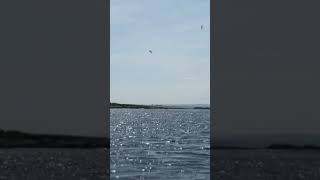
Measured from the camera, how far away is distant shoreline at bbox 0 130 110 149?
111188mm

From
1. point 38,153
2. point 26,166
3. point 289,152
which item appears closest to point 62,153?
point 38,153

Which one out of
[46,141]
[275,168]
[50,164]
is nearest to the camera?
[275,168]

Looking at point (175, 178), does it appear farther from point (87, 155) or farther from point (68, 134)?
point (68, 134)

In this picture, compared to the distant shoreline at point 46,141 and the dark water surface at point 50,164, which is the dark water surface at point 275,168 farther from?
the distant shoreline at point 46,141

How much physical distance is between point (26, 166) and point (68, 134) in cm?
3413

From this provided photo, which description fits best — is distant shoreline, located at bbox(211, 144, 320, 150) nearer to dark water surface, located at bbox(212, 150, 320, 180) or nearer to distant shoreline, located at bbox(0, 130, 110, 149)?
dark water surface, located at bbox(212, 150, 320, 180)

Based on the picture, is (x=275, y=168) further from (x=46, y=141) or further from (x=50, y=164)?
(x=46, y=141)

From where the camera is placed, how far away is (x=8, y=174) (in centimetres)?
7069

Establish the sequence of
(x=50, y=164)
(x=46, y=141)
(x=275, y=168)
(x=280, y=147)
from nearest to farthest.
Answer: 1. (x=275, y=168)
2. (x=50, y=164)
3. (x=280, y=147)
4. (x=46, y=141)

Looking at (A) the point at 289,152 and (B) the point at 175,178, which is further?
(A) the point at 289,152

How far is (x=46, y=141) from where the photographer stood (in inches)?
4717

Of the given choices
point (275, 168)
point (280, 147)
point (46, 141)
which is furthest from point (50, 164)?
A: point (280, 147)

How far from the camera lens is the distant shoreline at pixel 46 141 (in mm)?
111188

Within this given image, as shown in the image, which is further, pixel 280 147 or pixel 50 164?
pixel 280 147
